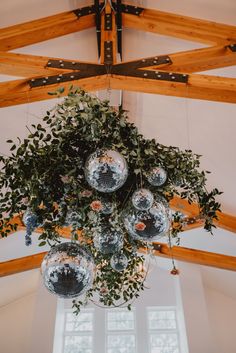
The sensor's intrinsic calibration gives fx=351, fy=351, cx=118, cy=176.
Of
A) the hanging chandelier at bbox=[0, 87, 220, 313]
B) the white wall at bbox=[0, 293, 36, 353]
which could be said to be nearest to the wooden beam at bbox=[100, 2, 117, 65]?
the hanging chandelier at bbox=[0, 87, 220, 313]

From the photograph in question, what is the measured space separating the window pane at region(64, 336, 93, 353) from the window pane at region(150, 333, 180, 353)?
49.8 inches

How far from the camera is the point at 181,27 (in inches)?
150

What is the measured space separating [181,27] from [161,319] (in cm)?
596

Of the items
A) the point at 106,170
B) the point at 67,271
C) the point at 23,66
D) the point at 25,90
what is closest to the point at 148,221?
the point at 106,170

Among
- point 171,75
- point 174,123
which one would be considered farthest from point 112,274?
point 174,123

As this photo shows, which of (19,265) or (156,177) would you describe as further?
(19,265)

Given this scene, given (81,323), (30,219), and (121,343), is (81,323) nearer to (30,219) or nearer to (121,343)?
(121,343)

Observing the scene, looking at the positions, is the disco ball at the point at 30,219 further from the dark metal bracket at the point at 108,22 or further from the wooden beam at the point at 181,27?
the dark metal bracket at the point at 108,22

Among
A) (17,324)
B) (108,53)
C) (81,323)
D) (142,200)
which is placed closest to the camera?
(142,200)

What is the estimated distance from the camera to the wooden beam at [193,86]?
9.82 ft

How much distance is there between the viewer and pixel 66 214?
89.4 inches

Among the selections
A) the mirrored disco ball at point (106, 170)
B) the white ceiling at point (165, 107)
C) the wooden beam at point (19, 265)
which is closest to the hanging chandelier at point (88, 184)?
the mirrored disco ball at point (106, 170)

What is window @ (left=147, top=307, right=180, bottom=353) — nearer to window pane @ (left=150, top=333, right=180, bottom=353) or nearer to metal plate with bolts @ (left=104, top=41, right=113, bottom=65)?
window pane @ (left=150, top=333, right=180, bottom=353)

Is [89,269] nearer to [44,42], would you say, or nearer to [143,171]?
[143,171]
